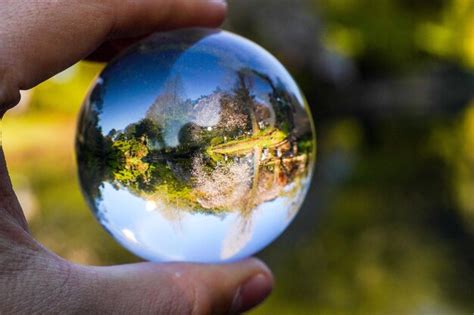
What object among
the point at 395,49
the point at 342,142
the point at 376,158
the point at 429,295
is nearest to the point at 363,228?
the point at 429,295

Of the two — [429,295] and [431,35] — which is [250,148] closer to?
[429,295]

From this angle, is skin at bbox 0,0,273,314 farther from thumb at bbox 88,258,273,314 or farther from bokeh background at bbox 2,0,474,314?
bokeh background at bbox 2,0,474,314

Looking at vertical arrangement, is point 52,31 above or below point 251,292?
above

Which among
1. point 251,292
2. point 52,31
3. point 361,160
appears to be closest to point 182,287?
point 251,292

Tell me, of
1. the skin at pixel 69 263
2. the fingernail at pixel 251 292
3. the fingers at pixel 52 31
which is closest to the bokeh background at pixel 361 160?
the fingers at pixel 52 31

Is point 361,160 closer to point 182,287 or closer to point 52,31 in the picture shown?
point 182,287

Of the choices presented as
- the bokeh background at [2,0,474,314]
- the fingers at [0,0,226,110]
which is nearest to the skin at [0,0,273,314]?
the fingers at [0,0,226,110]
